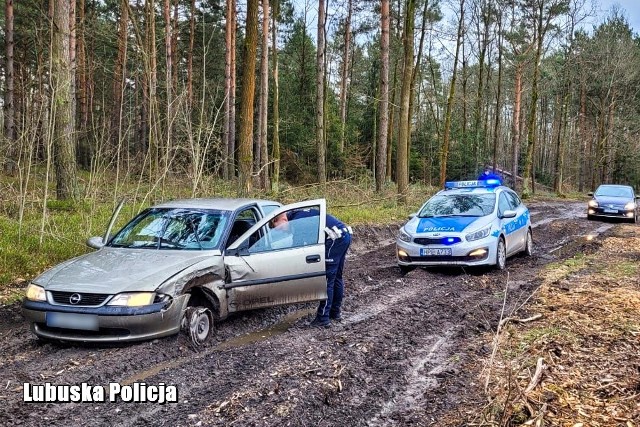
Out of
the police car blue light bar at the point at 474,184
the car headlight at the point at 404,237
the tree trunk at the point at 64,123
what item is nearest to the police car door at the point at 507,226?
the police car blue light bar at the point at 474,184

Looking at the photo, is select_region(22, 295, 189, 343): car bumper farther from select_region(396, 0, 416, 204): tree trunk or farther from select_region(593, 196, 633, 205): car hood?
select_region(593, 196, 633, 205): car hood

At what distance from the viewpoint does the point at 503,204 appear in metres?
10.9

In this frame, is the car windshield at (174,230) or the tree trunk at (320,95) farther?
the tree trunk at (320,95)

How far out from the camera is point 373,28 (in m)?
34.7

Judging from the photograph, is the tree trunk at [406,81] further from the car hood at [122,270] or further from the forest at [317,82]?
the car hood at [122,270]

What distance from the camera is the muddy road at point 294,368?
157 inches

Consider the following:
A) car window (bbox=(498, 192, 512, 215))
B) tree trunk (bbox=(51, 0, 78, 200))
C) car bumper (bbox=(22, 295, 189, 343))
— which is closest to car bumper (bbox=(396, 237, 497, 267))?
car window (bbox=(498, 192, 512, 215))

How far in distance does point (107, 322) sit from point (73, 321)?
1.20 feet

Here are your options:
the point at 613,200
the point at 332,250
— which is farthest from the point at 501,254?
the point at 613,200

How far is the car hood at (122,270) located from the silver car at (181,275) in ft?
0.03

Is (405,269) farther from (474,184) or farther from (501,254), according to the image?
(474,184)

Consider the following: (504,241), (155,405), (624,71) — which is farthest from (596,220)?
(624,71)

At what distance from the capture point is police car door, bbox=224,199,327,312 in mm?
6199

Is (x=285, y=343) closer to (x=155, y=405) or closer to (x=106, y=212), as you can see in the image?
(x=155, y=405)
